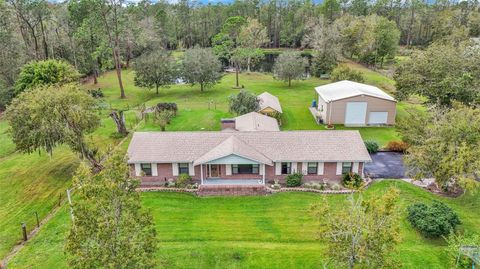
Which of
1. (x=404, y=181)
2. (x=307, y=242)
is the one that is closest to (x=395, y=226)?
(x=307, y=242)

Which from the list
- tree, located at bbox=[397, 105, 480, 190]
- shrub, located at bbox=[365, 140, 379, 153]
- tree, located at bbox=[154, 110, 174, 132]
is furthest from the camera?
tree, located at bbox=[154, 110, 174, 132]

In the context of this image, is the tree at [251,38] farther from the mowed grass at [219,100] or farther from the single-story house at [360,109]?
the single-story house at [360,109]

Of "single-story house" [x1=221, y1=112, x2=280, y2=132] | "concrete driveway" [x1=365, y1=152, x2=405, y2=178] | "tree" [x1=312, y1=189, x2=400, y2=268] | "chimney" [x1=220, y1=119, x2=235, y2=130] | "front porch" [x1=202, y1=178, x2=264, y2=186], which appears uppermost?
"tree" [x1=312, y1=189, x2=400, y2=268]

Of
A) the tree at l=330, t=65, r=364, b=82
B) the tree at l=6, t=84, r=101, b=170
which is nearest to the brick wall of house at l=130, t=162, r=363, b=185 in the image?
the tree at l=6, t=84, r=101, b=170

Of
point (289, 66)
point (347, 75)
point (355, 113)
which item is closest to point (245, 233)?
point (355, 113)

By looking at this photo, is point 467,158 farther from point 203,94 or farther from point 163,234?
point 203,94

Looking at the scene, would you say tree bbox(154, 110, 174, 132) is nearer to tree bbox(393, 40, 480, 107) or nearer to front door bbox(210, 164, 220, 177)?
front door bbox(210, 164, 220, 177)
